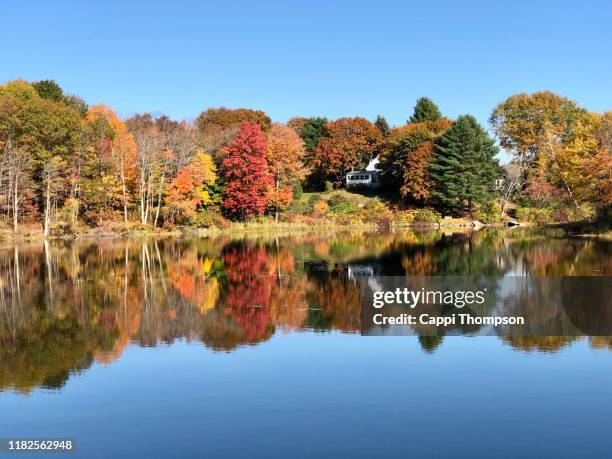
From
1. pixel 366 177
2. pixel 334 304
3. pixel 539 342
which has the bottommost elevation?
pixel 539 342

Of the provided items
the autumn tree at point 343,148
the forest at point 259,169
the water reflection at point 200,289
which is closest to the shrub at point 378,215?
the forest at point 259,169

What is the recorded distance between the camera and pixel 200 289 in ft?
66.9

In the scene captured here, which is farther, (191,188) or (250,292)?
(191,188)

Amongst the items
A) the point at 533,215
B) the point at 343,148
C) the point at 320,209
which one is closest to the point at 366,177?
the point at 343,148

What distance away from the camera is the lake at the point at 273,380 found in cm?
786

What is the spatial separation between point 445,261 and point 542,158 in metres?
37.2

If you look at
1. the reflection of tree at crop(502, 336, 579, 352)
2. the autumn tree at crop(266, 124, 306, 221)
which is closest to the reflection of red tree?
the reflection of tree at crop(502, 336, 579, 352)

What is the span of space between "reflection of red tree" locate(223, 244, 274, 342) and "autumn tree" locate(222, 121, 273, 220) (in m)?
23.4

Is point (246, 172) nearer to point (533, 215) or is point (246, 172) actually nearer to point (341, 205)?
point (341, 205)

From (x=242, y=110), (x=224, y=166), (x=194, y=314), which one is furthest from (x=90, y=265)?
(x=242, y=110)

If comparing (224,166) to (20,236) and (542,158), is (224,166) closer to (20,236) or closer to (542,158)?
(20,236)

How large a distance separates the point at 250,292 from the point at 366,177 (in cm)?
6284

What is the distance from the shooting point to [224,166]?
5769 centimetres

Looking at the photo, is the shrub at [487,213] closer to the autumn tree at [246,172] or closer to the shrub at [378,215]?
the shrub at [378,215]
